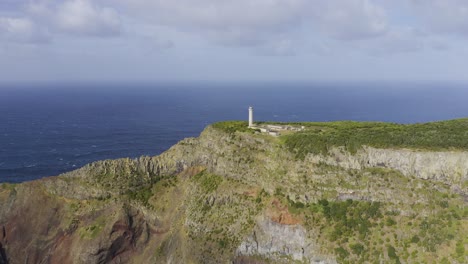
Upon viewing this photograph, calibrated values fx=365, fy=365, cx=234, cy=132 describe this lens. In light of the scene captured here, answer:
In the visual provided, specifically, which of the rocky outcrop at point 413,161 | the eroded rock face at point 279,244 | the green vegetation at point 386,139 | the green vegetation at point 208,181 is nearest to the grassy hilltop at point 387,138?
the green vegetation at point 386,139

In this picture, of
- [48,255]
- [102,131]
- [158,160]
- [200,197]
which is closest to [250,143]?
[200,197]

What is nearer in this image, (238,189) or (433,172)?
(433,172)

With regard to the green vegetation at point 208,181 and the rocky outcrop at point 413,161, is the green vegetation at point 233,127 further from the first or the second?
the rocky outcrop at point 413,161

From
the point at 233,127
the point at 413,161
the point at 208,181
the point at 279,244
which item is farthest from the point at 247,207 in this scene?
the point at 413,161

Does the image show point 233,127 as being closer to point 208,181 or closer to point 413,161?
point 208,181

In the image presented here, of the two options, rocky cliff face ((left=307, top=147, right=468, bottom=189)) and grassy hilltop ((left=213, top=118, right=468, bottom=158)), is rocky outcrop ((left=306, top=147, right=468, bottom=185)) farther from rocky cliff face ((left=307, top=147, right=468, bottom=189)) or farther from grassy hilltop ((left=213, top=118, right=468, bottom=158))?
grassy hilltop ((left=213, top=118, right=468, bottom=158))

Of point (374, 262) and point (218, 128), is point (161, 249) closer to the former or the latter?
point (218, 128)
